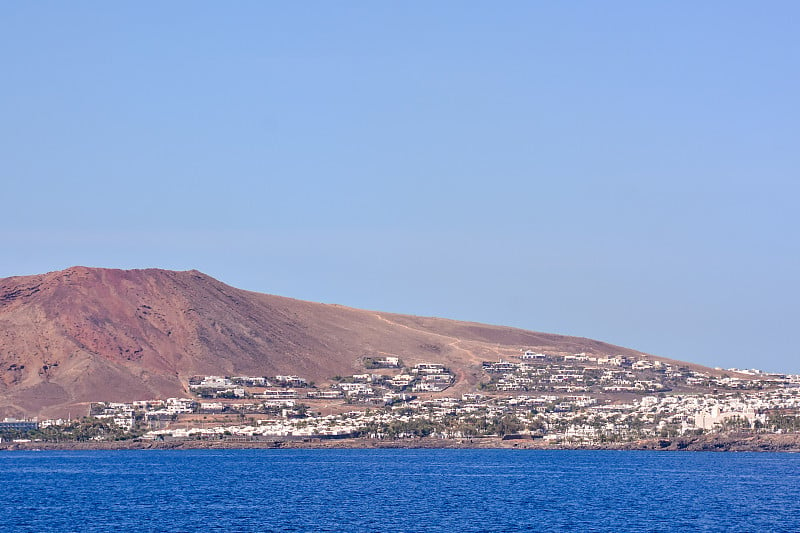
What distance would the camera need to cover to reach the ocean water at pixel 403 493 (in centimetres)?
8562

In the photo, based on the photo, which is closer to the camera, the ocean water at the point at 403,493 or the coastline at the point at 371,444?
the ocean water at the point at 403,493

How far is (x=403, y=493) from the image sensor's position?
10612cm

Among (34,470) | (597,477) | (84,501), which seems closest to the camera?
(84,501)

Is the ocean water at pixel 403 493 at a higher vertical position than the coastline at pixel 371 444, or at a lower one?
lower

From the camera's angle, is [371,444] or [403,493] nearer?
[403,493]

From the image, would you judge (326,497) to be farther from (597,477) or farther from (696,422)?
(696,422)

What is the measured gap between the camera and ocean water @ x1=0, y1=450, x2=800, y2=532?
85.6 m

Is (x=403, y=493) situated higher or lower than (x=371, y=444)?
lower

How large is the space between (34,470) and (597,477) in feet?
205

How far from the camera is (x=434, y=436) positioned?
188000mm

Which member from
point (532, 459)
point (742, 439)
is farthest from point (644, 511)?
point (742, 439)

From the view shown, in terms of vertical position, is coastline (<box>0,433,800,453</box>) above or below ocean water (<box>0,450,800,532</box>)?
above

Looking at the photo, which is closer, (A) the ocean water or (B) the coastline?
(A) the ocean water

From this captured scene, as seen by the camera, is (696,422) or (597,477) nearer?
(597,477)
